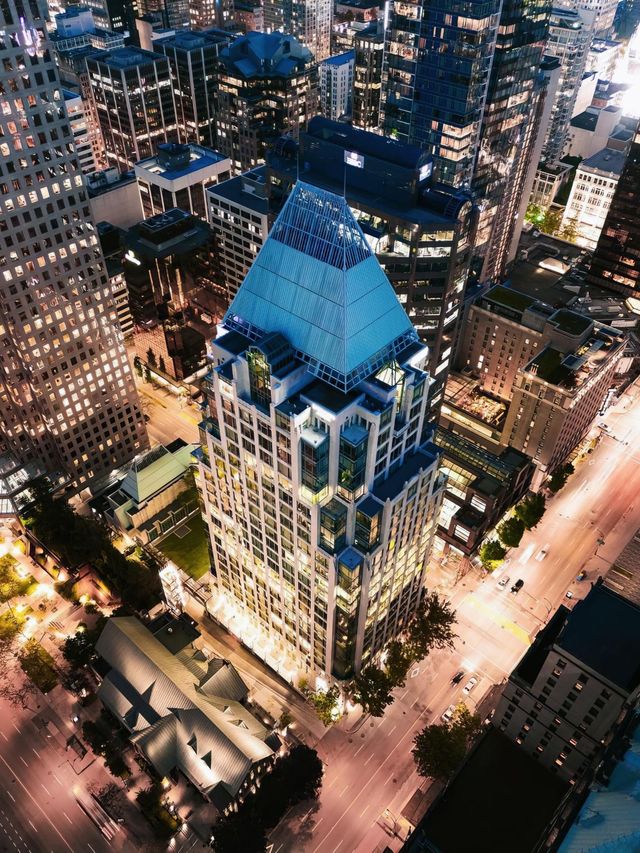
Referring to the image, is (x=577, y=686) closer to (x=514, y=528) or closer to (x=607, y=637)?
(x=607, y=637)

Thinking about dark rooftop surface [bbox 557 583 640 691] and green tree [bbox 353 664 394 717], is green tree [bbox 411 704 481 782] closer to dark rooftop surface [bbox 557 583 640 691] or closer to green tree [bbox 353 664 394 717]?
green tree [bbox 353 664 394 717]


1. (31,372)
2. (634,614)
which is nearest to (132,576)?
(31,372)

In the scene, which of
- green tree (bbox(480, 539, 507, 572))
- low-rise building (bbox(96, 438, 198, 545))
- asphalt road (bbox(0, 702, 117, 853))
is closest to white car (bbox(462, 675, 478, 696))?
green tree (bbox(480, 539, 507, 572))

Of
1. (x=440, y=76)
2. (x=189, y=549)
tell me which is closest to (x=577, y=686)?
(x=189, y=549)

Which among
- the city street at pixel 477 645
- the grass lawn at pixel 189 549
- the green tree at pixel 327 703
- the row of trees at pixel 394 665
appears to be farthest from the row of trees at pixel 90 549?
the city street at pixel 477 645

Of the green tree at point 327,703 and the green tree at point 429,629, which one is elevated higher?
the green tree at point 429,629

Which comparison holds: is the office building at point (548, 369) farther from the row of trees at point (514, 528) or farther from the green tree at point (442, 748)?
the green tree at point (442, 748)

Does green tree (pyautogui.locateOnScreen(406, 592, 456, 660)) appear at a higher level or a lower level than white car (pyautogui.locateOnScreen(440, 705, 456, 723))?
higher
